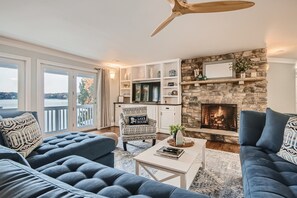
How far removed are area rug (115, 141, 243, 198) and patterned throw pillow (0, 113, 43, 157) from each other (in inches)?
49.0

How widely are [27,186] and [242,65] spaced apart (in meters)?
4.54

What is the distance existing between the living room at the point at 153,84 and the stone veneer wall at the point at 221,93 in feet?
0.08

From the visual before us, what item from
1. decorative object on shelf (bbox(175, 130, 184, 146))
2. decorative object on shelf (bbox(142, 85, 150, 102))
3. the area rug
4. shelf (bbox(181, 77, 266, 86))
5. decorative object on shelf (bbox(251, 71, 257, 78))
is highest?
decorative object on shelf (bbox(251, 71, 257, 78))

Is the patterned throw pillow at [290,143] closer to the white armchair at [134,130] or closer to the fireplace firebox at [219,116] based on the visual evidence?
the white armchair at [134,130]

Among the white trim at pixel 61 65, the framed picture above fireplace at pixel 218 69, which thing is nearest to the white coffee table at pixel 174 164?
the framed picture above fireplace at pixel 218 69

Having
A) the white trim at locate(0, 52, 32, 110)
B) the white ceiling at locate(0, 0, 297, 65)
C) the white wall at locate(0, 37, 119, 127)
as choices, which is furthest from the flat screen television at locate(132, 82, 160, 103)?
the white trim at locate(0, 52, 32, 110)

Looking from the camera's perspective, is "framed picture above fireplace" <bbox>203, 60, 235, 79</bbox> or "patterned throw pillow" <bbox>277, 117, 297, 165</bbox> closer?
"patterned throw pillow" <bbox>277, 117, 297, 165</bbox>

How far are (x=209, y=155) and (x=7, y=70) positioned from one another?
15.1 feet

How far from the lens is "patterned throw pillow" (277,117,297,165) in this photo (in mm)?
1444

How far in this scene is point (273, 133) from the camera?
1.71 m

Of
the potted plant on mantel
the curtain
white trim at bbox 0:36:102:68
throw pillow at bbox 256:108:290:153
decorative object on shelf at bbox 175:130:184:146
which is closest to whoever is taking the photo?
throw pillow at bbox 256:108:290:153

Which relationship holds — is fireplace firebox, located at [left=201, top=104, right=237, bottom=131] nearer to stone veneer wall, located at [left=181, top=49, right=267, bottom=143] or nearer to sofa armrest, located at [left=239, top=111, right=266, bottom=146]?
stone veneer wall, located at [left=181, top=49, right=267, bottom=143]

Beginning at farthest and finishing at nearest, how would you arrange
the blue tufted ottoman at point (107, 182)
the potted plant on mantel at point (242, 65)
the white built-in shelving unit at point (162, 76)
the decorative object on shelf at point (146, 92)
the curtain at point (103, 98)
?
the decorative object on shelf at point (146, 92)
the curtain at point (103, 98)
the white built-in shelving unit at point (162, 76)
the potted plant on mantel at point (242, 65)
the blue tufted ottoman at point (107, 182)

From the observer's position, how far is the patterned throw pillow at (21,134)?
1614 mm
